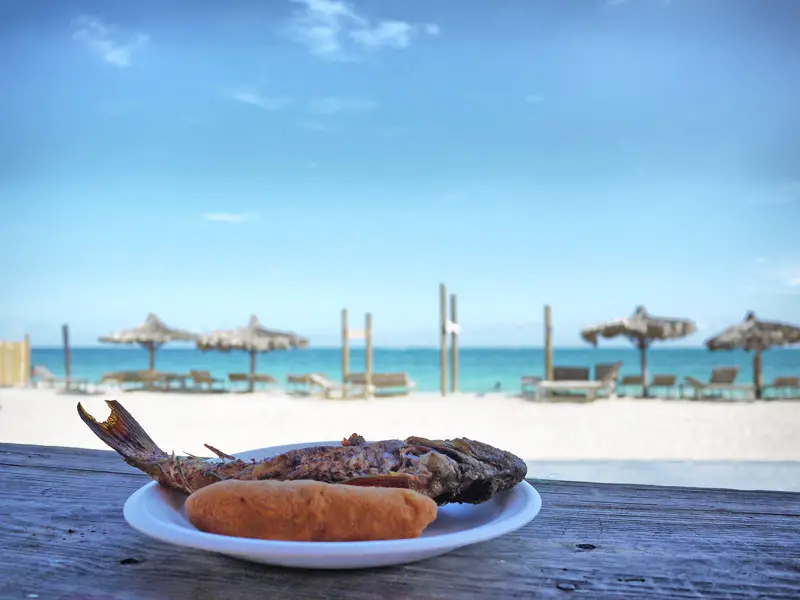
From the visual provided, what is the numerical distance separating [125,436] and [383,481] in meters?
0.42

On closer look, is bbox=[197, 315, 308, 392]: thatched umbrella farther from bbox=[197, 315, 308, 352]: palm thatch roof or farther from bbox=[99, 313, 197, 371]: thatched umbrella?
bbox=[99, 313, 197, 371]: thatched umbrella

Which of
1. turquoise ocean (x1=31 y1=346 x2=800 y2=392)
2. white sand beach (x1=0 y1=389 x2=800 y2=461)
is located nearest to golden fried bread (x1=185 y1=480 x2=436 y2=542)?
white sand beach (x1=0 y1=389 x2=800 y2=461)

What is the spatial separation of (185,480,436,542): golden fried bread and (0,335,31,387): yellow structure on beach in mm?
25427

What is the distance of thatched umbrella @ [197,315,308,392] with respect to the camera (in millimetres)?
19984

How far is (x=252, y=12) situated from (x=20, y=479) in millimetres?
26545

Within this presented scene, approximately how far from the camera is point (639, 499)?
52.0 inches

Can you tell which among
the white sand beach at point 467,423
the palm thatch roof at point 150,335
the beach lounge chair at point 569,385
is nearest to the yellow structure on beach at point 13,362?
the palm thatch roof at point 150,335

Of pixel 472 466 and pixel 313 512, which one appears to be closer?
pixel 313 512

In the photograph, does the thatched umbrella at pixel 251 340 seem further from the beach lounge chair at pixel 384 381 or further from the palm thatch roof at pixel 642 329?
the palm thatch roof at pixel 642 329

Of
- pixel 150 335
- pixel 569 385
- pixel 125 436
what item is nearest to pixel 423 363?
pixel 150 335

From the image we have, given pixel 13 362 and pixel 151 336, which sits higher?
pixel 151 336

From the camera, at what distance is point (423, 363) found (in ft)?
168

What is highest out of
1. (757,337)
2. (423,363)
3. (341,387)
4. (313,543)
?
(313,543)

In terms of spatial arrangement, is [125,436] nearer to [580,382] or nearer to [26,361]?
[580,382]
